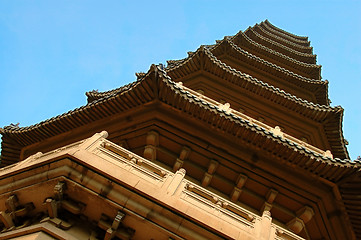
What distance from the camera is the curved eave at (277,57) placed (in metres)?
19.2

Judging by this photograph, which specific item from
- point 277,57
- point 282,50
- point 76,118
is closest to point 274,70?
point 277,57

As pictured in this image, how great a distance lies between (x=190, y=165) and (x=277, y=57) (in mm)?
12497

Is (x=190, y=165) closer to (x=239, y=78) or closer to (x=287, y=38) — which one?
(x=239, y=78)

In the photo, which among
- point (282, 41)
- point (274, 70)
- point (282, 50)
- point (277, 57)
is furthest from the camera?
point (282, 41)

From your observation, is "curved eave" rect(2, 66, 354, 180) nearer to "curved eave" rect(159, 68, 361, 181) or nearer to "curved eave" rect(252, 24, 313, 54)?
"curved eave" rect(159, 68, 361, 181)

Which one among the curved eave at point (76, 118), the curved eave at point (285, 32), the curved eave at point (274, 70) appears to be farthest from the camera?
the curved eave at point (285, 32)

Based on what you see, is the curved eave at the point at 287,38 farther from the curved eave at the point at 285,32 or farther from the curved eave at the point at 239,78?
the curved eave at the point at 239,78

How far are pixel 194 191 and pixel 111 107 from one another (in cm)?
495

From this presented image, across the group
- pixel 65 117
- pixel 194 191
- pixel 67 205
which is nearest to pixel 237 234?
pixel 194 191

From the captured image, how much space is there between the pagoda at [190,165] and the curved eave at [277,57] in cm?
262

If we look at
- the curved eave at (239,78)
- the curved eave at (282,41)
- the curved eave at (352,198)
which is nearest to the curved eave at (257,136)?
the curved eave at (352,198)

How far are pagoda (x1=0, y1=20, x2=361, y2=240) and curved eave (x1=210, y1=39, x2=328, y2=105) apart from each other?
0.19 feet

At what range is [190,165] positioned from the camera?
10.2m

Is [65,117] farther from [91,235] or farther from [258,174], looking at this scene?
[258,174]
